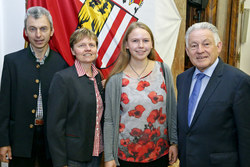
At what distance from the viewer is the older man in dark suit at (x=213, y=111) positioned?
1376 mm

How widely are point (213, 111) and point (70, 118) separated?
3.15 ft

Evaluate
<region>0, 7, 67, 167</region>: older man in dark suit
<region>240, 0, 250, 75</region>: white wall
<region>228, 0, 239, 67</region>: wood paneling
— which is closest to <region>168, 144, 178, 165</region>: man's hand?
<region>0, 7, 67, 167</region>: older man in dark suit

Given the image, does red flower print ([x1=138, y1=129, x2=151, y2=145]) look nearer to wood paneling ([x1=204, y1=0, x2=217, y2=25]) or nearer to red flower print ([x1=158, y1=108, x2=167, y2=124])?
red flower print ([x1=158, y1=108, x2=167, y2=124])

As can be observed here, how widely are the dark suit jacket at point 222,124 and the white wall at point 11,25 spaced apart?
73.2 inches

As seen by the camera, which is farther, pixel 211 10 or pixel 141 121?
pixel 211 10

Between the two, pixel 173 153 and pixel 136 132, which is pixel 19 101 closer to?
pixel 136 132

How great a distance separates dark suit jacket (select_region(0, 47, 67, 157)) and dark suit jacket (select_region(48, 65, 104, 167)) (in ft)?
0.80

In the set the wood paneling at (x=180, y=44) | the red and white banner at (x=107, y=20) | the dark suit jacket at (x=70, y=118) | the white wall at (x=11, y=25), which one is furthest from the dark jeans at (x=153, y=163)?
the wood paneling at (x=180, y=44)

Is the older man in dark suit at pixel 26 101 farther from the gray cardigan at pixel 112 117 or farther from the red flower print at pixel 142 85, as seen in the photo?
the red flower print at pixel 142 85

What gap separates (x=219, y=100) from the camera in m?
1.40

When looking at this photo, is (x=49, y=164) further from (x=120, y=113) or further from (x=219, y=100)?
(x=219, y=100)

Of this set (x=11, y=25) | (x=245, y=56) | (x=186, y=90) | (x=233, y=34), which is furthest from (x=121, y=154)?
(x=245, y=56)

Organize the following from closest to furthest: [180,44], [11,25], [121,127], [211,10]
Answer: [121,127] → [11,25] → [180,44] → [211,10]

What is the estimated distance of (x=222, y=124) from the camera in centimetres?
141
